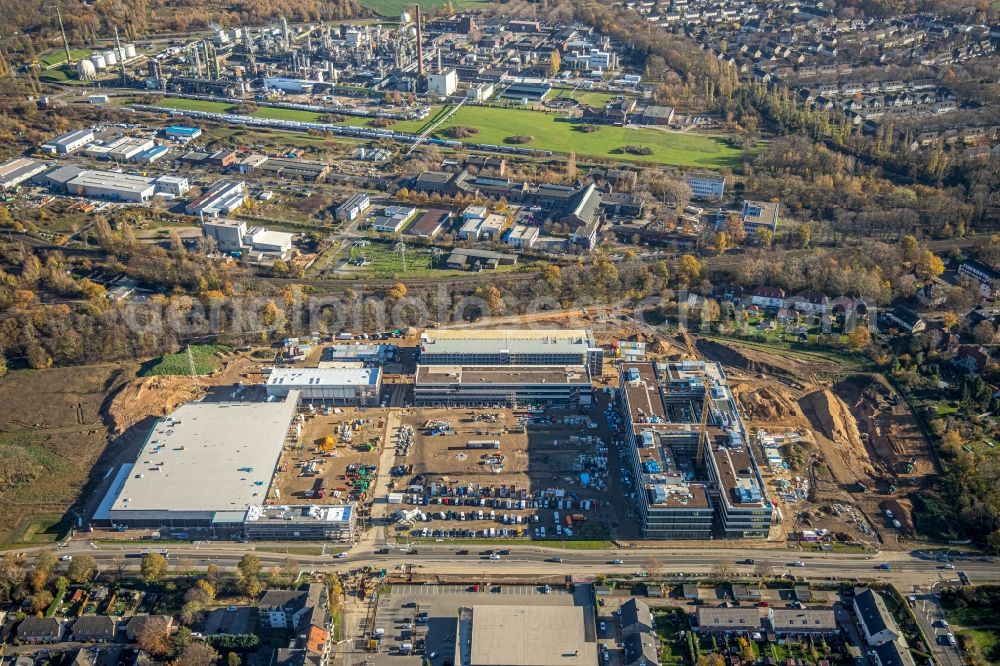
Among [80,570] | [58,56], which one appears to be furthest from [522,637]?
[58,56]

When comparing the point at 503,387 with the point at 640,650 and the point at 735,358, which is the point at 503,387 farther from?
the point at 640,650

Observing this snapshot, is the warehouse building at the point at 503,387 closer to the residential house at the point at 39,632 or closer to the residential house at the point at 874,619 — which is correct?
the residential house at the point at 874,619

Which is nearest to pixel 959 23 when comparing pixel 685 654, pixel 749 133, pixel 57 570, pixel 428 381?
pixel 749 133

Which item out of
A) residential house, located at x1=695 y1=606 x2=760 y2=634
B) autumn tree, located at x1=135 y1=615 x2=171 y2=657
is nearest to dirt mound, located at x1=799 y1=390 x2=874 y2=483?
residential house, located at x1=695 y1=606 x2=760 y2=634

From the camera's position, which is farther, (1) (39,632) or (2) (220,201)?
(2) (220,201)

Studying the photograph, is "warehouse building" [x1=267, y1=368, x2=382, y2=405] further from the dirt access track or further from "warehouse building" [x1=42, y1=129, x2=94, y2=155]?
"warehouse building" [x1=42, y1=129, x2=94, y2=155]

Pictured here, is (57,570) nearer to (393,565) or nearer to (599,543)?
(393,565)

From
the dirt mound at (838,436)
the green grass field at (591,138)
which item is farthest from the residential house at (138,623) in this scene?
the green grass field at (591,138)
